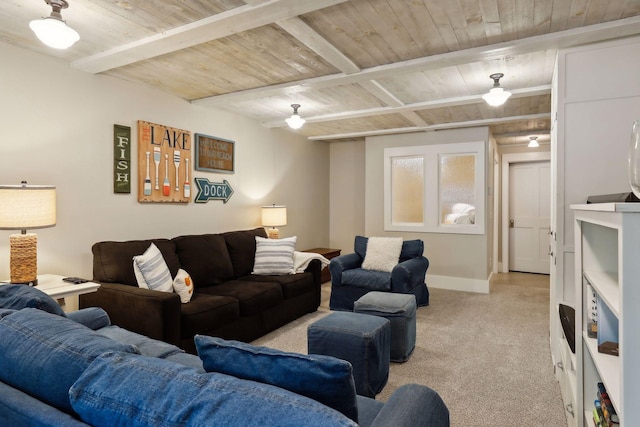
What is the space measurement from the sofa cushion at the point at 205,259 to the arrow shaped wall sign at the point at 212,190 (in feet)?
2.01

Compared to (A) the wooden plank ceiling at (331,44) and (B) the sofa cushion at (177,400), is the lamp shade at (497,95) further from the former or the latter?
(B) the sofa cushion at (177,400)

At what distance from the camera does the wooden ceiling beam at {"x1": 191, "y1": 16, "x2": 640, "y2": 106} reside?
7.80 ft

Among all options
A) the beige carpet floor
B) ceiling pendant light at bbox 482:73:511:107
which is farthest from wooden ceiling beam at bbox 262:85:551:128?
the beige carpet floor

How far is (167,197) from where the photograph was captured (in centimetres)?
388

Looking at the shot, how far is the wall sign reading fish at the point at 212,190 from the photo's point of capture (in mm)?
4270

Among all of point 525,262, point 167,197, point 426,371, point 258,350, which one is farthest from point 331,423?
point 525,262

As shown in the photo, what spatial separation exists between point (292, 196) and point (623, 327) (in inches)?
203

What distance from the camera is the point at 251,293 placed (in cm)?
336

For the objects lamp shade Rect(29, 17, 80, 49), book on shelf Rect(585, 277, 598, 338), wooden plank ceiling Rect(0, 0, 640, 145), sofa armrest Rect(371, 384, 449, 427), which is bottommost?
sofa armrest Rect(371, 384, 449, 427)

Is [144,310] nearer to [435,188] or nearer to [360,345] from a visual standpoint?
[360,345]

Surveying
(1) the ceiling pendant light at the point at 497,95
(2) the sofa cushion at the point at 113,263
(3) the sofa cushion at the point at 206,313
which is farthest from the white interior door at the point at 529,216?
(2) the sofa cushion at the point at 113,263

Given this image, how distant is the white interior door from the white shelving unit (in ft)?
18.5

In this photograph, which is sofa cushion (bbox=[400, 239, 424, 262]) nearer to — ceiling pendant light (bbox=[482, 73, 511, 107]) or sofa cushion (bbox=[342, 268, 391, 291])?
sofa cushion (bbox=[342, 268, 391, 291])

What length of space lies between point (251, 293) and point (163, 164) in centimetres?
163
